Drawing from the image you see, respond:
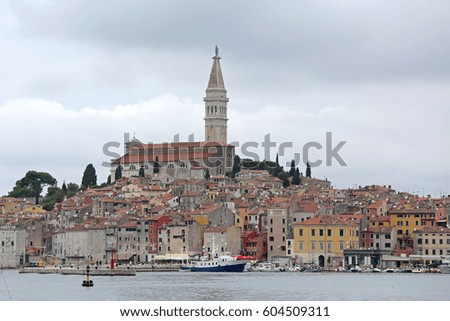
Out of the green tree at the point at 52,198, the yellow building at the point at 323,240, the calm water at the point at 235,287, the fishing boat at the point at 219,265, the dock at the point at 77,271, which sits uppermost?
the green tree at the point at 52,198

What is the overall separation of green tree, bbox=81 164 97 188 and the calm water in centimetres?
3896

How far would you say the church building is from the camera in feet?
388

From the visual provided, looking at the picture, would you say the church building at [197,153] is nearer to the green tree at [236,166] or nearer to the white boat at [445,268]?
the green tree at [236,166]

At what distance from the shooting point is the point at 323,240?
80500 millimetres

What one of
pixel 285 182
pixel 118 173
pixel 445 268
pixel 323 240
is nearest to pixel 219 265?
pixel 323 240

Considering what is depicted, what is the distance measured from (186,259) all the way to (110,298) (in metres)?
29.9

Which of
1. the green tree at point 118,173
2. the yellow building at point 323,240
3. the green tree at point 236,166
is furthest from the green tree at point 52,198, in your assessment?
the yellow building at point 323,240

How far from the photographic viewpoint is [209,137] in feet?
421

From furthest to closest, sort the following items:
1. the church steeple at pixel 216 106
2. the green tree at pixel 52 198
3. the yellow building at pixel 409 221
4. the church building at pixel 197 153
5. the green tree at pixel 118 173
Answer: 1. the church steeple at pixel 216 106
2. the green tree at pixel 118 173
3. the church building at pixel 197 153
4. the green tree at pixel 52 198
5. the yellow building at pixel 409 221

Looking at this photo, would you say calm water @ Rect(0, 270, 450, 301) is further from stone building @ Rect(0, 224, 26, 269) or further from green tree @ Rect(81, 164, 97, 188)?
green tree @ Rect(81, 164, 97, 188)

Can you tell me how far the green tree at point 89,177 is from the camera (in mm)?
115769

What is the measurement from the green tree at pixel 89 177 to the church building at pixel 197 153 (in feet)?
13.9

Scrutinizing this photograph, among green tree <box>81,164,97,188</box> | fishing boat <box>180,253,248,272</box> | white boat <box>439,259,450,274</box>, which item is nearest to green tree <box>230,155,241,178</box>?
green tree <box>81,164,97,188</box>
